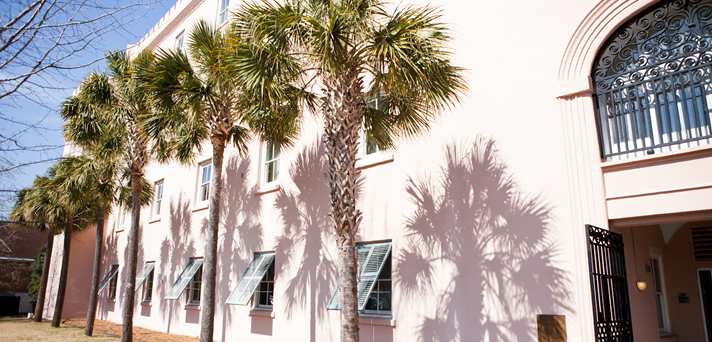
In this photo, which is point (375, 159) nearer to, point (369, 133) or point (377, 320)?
point (369, 133)

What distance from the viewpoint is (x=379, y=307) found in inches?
436

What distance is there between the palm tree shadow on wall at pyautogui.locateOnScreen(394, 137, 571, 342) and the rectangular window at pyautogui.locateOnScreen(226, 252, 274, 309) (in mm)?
4683

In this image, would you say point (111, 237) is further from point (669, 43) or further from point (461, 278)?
point (669, 43)

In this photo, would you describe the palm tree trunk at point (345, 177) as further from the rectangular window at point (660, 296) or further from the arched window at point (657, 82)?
the rectangular window at point (660, 296)

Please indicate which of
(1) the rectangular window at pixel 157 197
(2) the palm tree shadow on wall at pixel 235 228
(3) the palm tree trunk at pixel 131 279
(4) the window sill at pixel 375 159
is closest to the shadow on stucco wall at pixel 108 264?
(1) the rectangular window at pixel 157 197

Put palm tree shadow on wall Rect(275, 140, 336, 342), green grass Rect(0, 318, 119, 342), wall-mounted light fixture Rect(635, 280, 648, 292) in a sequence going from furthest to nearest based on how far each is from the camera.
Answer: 1. green grass Rect(0, 318, 119, 342)
2. palm tree shadow on wall Rect(275, 140, 336, 342)
3. wall-mounted light fixture Rect(635, 280, 648, 292)

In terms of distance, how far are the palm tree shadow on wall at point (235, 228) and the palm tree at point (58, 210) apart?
24.0 ft

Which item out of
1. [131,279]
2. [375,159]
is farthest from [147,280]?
[375,159]

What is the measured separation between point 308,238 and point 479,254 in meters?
4.93

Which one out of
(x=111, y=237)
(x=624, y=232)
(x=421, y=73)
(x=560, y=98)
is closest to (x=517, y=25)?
(x=560, y=98)

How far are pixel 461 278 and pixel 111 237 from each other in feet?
71.1

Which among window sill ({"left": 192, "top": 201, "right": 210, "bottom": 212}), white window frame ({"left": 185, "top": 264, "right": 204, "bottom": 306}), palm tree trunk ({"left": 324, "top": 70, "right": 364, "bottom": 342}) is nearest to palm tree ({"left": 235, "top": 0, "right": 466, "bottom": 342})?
palm tree trunk ({"left": 324, "top": 70, "right": 364, "bottom": 342})

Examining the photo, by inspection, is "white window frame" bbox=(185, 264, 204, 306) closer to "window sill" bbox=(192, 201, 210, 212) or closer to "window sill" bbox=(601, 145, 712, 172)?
"window sill" bbox=(192, 201, 210, 212)

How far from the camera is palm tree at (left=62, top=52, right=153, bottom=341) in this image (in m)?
15.2
